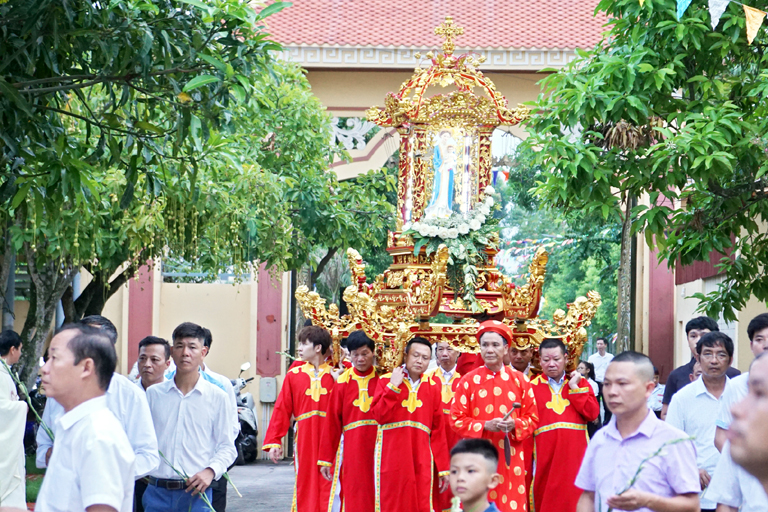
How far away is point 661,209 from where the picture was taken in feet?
23.8

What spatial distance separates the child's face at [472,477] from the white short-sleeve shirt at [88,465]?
4.40ft

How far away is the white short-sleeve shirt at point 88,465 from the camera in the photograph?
3.31 metres

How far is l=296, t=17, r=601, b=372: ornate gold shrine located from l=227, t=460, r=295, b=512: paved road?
3819mm

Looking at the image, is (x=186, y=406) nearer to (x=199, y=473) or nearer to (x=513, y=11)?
(x=199, y=473)

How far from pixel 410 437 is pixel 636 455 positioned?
3480mm

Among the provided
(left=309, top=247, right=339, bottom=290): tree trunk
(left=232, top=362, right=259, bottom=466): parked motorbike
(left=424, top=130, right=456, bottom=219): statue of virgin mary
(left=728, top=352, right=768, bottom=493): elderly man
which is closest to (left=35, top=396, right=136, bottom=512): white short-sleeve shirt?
(left=728, top=352, right=768, bottom=493): elderly man

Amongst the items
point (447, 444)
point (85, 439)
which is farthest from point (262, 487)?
point (85, 439)

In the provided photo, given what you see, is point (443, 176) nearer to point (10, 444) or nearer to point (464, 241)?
point (464, 241)

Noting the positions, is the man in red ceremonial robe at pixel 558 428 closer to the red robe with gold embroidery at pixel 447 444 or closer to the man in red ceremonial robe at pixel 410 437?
the red robe with gold embroidery at pixel 447 444

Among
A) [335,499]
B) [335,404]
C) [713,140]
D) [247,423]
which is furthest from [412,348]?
[247,423]

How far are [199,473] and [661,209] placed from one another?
12.5 ft

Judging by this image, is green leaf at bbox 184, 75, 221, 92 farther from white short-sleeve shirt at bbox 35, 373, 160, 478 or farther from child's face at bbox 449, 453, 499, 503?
child's face at bbox 449, 453, 499, 503

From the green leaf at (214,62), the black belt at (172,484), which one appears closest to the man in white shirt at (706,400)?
the black belt at (172,484)

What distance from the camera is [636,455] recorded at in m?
4.07
